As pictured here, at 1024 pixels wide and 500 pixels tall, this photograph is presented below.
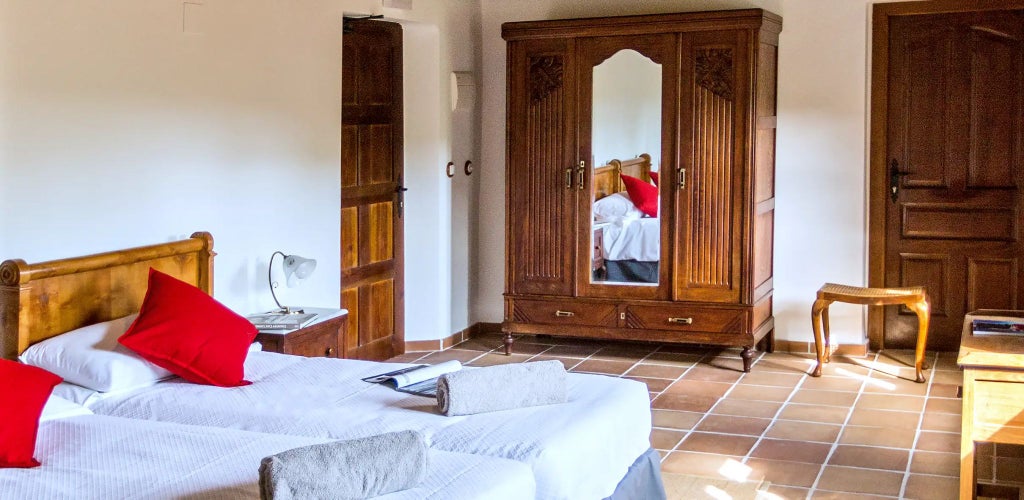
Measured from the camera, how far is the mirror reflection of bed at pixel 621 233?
6117mm

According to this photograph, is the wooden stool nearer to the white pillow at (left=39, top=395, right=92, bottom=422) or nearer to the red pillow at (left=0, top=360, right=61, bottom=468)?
the white pillow at (left=39, top=395, right=92, bottom=422)

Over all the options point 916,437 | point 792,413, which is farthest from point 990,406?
point 792,413

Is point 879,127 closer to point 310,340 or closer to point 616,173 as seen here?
point 616,173

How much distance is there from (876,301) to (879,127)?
3.60ft

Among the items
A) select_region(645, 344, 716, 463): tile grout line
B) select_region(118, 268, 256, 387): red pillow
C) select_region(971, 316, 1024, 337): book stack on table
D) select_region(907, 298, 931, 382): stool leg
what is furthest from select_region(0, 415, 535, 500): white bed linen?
select_region(907, 298, 931, 382): stool leg

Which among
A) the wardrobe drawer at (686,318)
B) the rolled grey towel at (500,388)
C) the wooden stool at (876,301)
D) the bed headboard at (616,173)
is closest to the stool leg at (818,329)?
the wooden stool at (876,301)

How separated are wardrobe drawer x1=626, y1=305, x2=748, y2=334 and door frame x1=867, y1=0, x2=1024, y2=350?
95 centimetres

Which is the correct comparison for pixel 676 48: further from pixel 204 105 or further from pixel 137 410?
pixel 137 410

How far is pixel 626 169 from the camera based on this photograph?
6.09m

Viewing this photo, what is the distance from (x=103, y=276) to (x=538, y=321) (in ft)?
9.68

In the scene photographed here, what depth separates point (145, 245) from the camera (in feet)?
13.9

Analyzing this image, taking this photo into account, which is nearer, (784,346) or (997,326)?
(997,326)

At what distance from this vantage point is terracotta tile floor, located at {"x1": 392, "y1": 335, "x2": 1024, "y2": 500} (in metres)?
4.18

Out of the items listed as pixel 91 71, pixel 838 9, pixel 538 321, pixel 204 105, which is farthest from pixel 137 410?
pixel 838 9
